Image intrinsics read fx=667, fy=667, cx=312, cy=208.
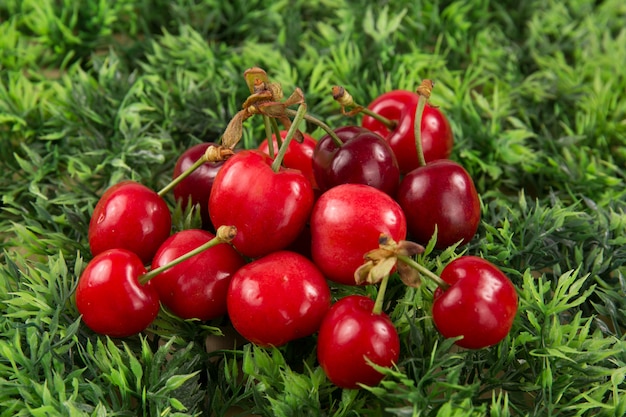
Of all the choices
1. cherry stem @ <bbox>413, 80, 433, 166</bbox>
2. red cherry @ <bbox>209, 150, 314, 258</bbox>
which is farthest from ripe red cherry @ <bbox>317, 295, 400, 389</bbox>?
cherry stem @ <bbox>413, 80, 433, 166</bbox>

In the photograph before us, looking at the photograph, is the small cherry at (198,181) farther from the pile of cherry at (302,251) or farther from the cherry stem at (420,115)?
the cherry stem at (420,115)

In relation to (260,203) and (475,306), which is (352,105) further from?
(475,306)

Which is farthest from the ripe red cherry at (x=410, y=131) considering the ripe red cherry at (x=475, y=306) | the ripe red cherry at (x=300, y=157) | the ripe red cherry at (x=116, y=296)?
the ripe red cherry at (x=116, y=296)

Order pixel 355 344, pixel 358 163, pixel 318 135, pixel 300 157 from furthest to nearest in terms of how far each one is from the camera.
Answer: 1. pixel 318 135
2. pixel 300 157
3. pixel 358 163
4. pixel 355 344

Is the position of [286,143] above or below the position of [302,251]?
above

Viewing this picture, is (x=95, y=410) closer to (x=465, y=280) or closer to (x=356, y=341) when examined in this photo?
(x=356, y=341)

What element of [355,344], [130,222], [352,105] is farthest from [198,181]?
[355,344]

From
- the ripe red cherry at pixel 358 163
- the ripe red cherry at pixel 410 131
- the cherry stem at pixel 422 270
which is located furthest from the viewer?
the ripe red cherry at pixel 410 131

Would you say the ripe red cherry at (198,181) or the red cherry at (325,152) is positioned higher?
the red cherry at (325,152)
